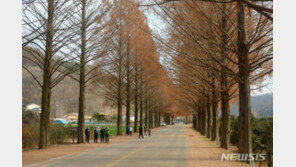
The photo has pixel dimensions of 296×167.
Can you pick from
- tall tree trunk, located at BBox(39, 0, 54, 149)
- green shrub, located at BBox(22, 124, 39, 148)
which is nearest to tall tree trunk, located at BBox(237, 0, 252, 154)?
tall tree trunk, located at BBox(39, 0, 54, 149)

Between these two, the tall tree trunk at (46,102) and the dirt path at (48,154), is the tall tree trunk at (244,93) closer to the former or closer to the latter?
the dirt path at (48,154)

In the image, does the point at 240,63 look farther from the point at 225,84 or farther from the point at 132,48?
the point at 132,48

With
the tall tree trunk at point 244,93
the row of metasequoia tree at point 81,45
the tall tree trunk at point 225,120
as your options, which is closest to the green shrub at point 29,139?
the row of metasequoia tree at point 81,45

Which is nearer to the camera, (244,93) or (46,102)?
(244,93)

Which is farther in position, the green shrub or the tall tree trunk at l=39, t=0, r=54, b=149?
the green shrub

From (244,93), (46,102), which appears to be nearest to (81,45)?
(46,102)

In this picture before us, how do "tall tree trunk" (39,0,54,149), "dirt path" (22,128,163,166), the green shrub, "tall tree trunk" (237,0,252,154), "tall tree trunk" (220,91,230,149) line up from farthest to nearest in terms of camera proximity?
the green shrub
"tall tree trunk" (39,0,54,149)
"tall tree trunk" (220,91,230,149)
"dirt path" (22,128,163,166)
"tall tree trunk" (237,0,252,154)

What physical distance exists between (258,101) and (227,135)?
151 meters

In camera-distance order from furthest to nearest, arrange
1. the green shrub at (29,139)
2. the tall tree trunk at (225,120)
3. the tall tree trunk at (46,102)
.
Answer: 1. the green shrub at (29,139)
2. the tall tree trunk at (46,102)
3. the tall tree trunk at (225,120)

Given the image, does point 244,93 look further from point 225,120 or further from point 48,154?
point 48,154

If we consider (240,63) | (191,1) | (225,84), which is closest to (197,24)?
(191,1)

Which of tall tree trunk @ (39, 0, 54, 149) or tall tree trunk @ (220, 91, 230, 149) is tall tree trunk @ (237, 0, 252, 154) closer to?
tall tree trunk @ (220, 91, 230, 149)

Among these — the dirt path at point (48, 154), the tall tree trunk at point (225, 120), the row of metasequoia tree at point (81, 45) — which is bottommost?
the dirt path at point (48, 154)

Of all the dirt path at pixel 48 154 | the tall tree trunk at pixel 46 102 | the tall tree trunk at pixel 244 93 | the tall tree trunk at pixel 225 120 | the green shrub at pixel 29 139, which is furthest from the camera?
the green shrub at pixel 29 139
